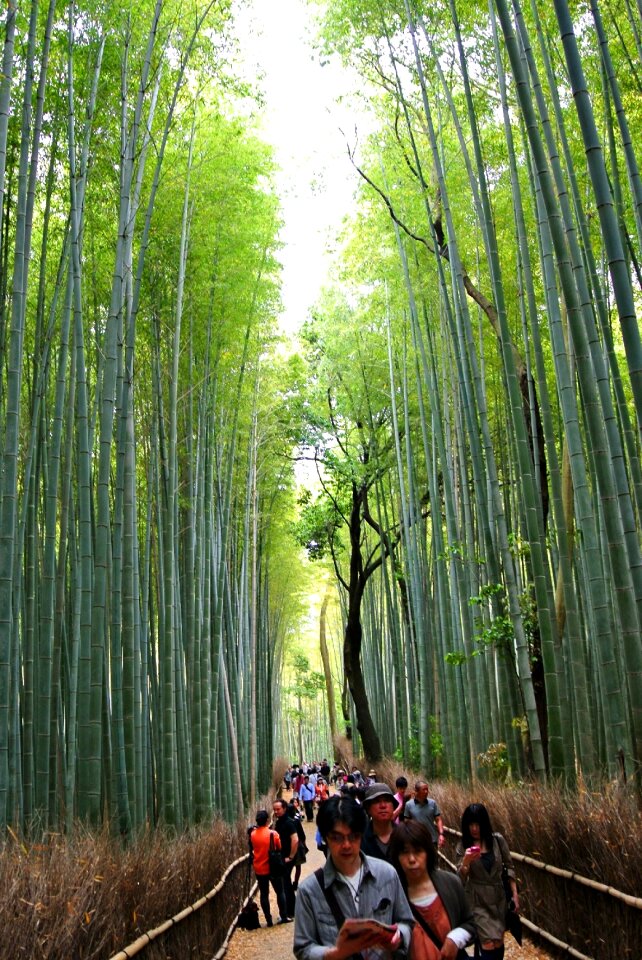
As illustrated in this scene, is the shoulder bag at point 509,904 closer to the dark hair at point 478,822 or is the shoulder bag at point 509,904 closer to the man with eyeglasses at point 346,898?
the dark hair at point 478,822

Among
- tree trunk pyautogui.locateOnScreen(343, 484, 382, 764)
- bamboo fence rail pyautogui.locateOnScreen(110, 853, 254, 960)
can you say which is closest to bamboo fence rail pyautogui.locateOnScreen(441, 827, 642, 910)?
bamboo fence rail pyautogui.locateOnScreen(110, 853, 254, 960)

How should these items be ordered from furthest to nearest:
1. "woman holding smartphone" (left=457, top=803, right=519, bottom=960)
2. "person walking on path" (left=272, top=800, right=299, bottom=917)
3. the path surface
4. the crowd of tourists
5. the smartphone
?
"person walking on path" (left=272, top=800, right=299, bottom=917)
the path surface
"woman holding smartphone" (left=457, top=803, right=519, bottom=960)
the crowd of tourists
the smartphone

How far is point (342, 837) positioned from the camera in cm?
194

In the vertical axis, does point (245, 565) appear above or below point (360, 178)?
below

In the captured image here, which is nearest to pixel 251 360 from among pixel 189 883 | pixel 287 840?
pixel 287 840

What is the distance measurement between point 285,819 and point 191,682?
6.30 ft

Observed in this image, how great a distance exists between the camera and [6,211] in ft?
18.3

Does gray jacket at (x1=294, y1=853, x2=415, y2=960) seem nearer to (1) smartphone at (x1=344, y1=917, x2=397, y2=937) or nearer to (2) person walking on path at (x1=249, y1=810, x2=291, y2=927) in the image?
(1) smartphone at (x1=344, y1=917, x2=397, y2=937)

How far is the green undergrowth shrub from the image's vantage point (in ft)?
7.78

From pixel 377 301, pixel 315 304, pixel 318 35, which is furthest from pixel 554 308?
pixel 315 304

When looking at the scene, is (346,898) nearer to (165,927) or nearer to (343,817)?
(343,817)

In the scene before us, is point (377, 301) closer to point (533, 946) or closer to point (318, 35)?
point (318, 35)

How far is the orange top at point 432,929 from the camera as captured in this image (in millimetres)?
2000

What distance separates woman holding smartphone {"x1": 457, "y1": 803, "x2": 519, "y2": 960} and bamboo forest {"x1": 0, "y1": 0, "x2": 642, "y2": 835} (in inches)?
39.3
